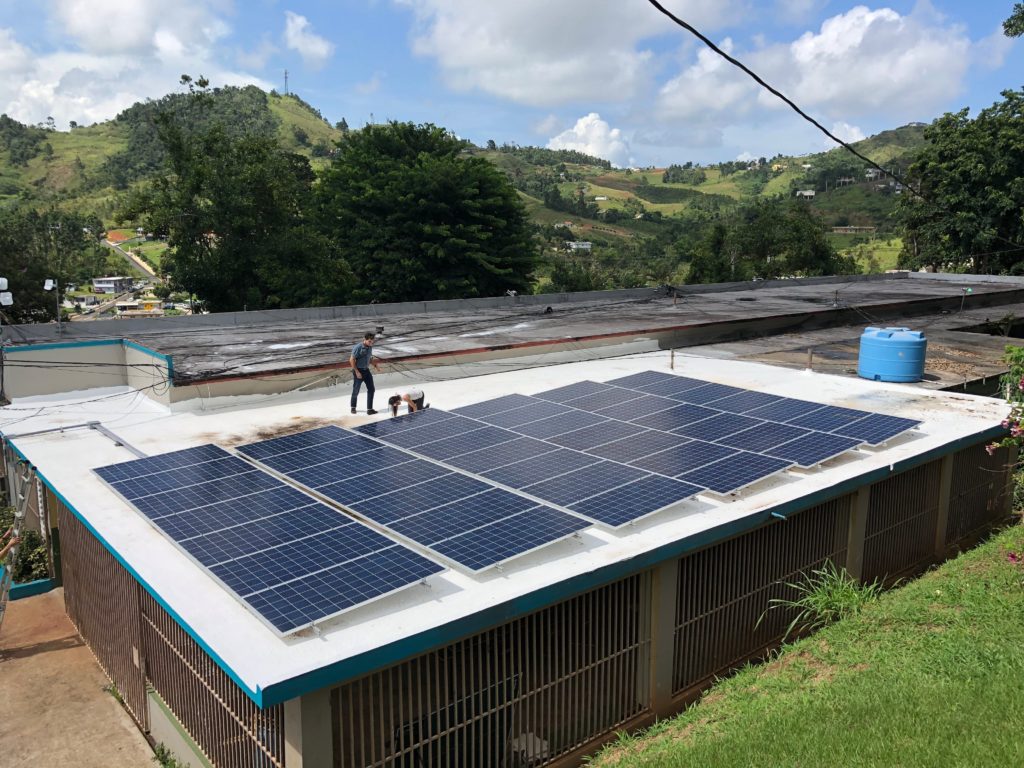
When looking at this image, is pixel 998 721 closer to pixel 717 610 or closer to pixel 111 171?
pixel 717 610

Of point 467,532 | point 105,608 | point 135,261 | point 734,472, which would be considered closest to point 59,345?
point 105,608

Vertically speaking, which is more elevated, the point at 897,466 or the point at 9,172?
the point at 9,172

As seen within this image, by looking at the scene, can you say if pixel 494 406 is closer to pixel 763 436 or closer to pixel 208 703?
pixel 763 436

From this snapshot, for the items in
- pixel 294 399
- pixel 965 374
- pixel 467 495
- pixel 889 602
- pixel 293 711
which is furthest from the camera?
pixel 965 374

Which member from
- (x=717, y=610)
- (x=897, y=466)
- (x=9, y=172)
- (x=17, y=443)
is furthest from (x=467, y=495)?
(x=9, y=172)

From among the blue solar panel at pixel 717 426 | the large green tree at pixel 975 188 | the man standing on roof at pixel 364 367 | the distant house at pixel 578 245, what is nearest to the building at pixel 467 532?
the blue solar panel at pixel 717 426

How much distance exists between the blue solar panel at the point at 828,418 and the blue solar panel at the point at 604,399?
3.60 metres

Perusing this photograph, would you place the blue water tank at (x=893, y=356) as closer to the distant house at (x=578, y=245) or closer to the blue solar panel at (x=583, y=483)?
the blue solar panel at (x=583, y=483)

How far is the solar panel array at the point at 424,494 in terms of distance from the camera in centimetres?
998

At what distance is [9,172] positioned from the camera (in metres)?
185

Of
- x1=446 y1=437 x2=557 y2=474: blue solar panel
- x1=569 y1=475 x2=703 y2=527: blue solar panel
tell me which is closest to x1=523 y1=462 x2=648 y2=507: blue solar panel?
x1=569 y1=475 x2=703 y2=527: blue solar panel

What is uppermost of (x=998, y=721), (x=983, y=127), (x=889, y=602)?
(x=983, y=127)

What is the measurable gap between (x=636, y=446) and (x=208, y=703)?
7857 mm

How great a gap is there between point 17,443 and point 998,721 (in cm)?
1599
